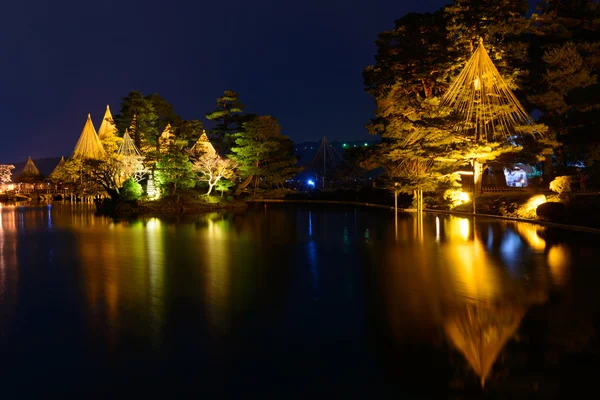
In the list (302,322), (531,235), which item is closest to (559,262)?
(531,235)

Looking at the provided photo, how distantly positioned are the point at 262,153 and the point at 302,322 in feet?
107

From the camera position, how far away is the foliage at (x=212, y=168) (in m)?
32.4

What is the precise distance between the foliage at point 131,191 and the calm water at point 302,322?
1992cm

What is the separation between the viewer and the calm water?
4074mm

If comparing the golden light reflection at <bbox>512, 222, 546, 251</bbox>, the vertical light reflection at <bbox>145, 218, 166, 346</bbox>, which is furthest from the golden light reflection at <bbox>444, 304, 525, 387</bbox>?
the golden light reflection at <bbox>512, 222, 546, 251</bbox>

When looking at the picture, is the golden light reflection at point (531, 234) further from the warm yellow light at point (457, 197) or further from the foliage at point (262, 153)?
the foliage at point (262, 153)

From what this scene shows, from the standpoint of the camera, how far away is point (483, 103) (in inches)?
826

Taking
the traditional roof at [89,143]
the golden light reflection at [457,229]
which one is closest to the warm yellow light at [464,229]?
the golden light reflection at [457,229]

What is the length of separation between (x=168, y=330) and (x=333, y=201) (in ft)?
119

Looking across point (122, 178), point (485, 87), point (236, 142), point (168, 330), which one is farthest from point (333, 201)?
point (168, 330)

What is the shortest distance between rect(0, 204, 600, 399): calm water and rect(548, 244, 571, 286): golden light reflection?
6 centimetres

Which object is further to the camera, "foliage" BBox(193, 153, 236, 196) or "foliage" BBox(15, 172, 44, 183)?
"foliage" BBox(15, 172, 44, 183)

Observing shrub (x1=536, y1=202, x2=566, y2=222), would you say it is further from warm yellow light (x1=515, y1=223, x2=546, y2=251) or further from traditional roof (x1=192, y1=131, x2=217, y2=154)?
traditional roof (x1=192, y1=131, x2=217, y2=154)

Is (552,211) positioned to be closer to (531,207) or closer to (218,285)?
(531,207)
